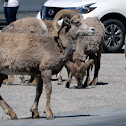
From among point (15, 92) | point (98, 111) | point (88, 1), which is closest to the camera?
point (98, 111)

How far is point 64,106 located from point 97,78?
3.51 meters

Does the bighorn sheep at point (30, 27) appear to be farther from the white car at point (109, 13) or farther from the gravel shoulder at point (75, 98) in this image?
the white car at point (109, 13)

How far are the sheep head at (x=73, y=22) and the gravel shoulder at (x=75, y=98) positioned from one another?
125 centimetres

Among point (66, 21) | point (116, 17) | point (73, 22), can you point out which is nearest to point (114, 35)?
point (116, 17)

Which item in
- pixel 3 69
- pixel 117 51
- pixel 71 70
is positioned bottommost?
pixel 117 51

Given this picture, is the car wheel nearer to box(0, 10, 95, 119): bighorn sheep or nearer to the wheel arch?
the wheel arch

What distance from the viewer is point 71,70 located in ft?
44.8

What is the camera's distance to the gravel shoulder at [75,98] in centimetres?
1087

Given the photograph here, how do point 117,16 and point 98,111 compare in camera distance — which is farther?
point 117,16

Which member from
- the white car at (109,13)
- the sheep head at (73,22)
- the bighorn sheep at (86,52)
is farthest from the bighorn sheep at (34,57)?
the white car at (109,13)

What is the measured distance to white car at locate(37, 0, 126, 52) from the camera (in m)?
19.9

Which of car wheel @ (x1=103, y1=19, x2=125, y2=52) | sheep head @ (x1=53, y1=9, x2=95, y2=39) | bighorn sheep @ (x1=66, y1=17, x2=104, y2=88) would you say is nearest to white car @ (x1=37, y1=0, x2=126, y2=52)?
car wheel @ (x1=103, y1=19, x2=125, y2=52)

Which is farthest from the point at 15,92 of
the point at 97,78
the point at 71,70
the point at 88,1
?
the point at 88,1

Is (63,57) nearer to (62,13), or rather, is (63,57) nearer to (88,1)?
(62,13)
